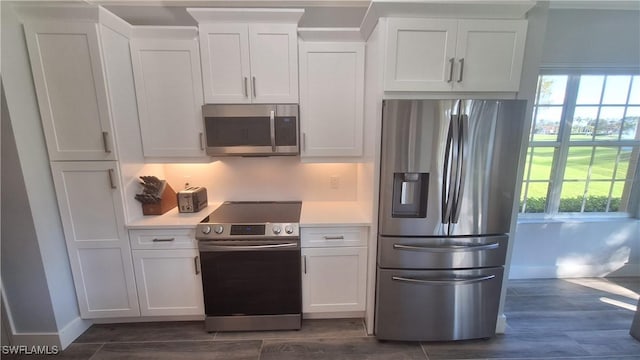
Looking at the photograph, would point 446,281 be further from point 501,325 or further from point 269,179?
point 269,179

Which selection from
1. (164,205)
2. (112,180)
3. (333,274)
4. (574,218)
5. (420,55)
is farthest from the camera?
(574,218)

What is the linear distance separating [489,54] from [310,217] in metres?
1.67

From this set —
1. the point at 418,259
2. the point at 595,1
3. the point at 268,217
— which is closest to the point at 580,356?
the point at 418,259

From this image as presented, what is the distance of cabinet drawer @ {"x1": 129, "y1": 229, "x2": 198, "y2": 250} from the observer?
1925mm

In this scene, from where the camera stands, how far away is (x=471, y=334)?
1.91m

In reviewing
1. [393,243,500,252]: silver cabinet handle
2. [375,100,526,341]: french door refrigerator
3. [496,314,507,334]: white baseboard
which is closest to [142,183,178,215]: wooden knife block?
[375,100,526,341]: french door refrigerator

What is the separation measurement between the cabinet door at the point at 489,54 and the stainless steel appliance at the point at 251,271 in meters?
1.56

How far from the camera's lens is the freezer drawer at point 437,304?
1.80 meters

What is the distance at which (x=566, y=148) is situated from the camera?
8.57 feet

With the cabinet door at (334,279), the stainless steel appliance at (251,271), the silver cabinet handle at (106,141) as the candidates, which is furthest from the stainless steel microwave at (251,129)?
the cabinet door at (334,279)

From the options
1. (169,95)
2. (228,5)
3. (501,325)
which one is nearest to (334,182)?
(169,95)

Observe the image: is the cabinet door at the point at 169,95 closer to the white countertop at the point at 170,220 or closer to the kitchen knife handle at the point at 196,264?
the white countertop at the point at 170,220

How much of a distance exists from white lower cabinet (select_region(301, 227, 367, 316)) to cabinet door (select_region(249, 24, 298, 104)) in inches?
43.2

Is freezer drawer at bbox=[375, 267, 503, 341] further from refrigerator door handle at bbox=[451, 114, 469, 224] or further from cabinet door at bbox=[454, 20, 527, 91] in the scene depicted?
cabinet door at bbox=[454, 20, 527, 91]
